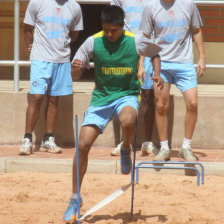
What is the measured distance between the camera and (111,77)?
20.6 ft

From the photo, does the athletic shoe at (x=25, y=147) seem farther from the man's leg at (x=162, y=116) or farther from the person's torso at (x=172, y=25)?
the person's torso at (x=172, y=25)

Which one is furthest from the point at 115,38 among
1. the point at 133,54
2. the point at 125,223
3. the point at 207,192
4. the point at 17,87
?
the point at 17,87

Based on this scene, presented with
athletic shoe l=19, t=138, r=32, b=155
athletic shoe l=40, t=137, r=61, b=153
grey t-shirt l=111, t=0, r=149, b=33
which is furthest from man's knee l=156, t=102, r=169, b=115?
athletic shoe l=19, t=138, r=32, b=155

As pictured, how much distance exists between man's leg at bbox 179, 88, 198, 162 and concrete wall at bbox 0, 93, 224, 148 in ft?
2.67

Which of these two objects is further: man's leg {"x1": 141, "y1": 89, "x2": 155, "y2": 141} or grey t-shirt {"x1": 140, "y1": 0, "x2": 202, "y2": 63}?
man's leg {"x1": 141, "y1": 89, "x2": 155, "y2": 141}

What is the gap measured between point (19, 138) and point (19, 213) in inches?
107

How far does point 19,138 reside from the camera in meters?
9.20

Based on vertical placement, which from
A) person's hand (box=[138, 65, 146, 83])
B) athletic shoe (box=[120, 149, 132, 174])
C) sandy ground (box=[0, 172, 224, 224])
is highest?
person's hand (box=[138, 65, 146, 83])

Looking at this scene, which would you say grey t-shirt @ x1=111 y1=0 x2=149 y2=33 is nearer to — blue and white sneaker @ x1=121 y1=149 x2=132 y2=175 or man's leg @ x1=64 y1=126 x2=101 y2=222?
blue and white sneaker @ x1=121 y1=149 x2=132 y2=175

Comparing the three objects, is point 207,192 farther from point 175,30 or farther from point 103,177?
point 175,30

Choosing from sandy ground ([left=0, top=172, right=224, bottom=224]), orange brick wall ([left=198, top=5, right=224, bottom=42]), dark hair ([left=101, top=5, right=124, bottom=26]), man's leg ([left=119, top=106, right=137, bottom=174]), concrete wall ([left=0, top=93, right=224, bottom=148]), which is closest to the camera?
dark hair ([left=101, top=5, right=124, bottom=26])

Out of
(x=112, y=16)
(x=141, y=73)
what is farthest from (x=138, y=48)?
(x=141, y=73)

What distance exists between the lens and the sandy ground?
21.1ft

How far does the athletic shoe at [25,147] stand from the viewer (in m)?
8.48
